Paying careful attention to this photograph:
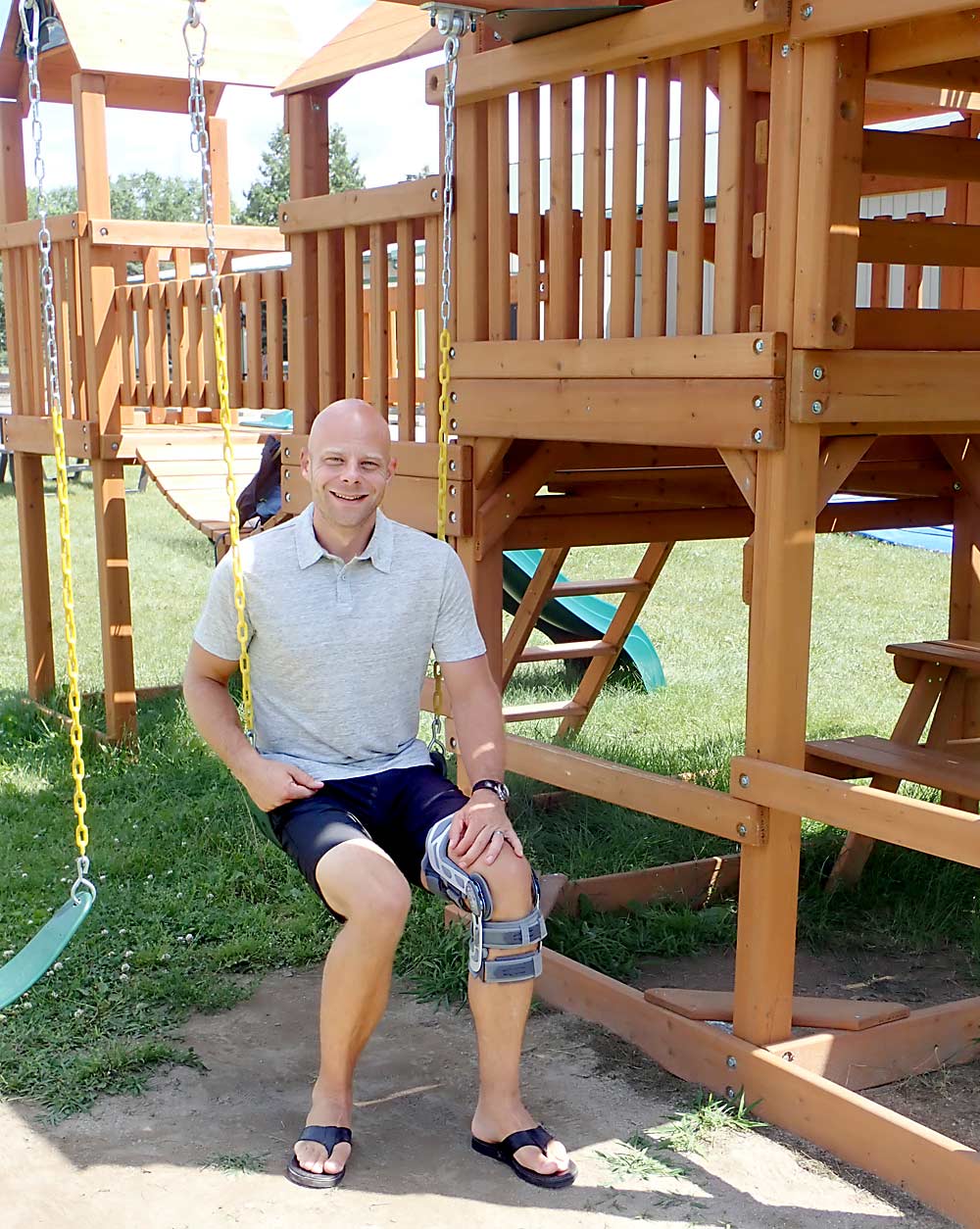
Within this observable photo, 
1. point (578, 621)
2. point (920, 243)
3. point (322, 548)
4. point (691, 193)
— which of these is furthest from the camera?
point (578, 621)

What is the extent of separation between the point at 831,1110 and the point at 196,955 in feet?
6.77

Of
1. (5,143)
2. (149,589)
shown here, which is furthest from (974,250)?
(149,589)

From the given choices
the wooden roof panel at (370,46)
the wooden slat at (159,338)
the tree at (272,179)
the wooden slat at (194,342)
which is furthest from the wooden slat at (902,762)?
the tree at (272,179)

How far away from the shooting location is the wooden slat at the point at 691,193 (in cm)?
363

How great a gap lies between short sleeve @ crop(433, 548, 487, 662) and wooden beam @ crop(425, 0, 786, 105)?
1354 millimetres

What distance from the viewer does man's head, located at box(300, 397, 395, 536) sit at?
11.3 ft

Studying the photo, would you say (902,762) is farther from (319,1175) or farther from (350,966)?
(319,1175)

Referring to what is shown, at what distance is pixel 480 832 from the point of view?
3.24m

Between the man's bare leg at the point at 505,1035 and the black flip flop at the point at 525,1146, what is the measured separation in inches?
0.4

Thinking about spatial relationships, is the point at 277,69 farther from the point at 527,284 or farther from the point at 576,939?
the point at 576,939

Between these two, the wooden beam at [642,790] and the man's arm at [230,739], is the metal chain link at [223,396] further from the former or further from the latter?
the wooden beam at [642,790]

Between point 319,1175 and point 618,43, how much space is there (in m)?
2.80

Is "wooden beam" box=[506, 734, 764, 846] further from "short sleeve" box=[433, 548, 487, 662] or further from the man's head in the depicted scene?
the man's head

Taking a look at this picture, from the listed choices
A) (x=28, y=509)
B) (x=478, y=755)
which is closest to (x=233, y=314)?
(x=28, y=509)
